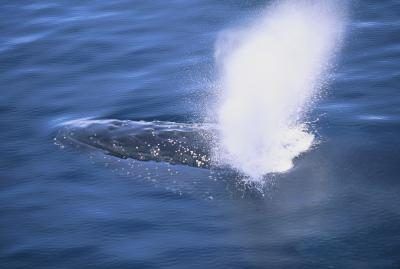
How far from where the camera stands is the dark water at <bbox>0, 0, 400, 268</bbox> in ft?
86.1

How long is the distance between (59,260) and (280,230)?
8.55 m

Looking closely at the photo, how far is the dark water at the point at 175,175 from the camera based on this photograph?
2625 cm

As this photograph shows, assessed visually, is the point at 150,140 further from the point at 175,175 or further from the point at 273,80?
the point at 273,80

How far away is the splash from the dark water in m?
0.92

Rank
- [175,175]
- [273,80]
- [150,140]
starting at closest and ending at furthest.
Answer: [175,175], [150,140], [273,80]

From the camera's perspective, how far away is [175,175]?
29656 millimetres

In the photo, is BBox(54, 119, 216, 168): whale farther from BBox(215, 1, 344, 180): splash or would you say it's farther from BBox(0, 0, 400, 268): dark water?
BBox(215, 1, 344, 180): splash

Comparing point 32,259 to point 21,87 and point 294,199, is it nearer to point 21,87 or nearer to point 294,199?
point 294,199

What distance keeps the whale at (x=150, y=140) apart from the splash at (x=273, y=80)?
922 millimetres

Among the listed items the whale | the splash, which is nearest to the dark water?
the whale

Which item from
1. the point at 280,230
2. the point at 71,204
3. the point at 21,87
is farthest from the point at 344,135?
the point at 21,87

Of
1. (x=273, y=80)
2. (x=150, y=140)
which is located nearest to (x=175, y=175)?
(x=150, y=140)

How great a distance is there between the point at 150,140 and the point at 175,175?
7.51 feet

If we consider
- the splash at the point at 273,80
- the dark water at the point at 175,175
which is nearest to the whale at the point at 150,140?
the dark water at the point at 175,175
